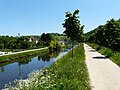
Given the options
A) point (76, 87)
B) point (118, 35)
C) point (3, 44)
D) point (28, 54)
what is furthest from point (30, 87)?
point (3, 44)

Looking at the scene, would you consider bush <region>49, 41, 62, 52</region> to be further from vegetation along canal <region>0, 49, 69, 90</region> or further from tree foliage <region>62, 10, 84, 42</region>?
tree foliage <region>62, 10, 84, 42</region>

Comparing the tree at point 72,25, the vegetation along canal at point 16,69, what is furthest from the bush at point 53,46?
the tree at point 72,25

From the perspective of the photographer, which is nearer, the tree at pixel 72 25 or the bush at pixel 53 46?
the tree at pixel 72 25

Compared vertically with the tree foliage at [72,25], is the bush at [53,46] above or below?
below

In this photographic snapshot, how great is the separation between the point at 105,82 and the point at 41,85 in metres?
6.50

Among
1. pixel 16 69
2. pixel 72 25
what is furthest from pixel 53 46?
pixel 72 25

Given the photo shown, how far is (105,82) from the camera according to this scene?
15.8m

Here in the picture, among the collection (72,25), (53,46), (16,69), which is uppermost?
(72,25)

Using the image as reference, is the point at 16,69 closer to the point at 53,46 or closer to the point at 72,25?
the point at 72,25

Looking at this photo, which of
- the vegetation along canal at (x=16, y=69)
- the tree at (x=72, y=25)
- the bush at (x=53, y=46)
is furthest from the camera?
the bush at (x=53, y=46)

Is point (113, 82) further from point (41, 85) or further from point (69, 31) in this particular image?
point (69, 31)

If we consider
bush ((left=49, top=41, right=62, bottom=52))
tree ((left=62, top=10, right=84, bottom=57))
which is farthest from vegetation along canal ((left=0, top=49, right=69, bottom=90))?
bush ((left=49, top=41, right=62, bottom=52))

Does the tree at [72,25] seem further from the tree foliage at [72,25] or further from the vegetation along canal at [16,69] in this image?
the vegetation along canal at [16,69]

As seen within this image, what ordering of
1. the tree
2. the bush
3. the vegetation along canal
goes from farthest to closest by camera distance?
the bush, the tree, the vegetation along canal
